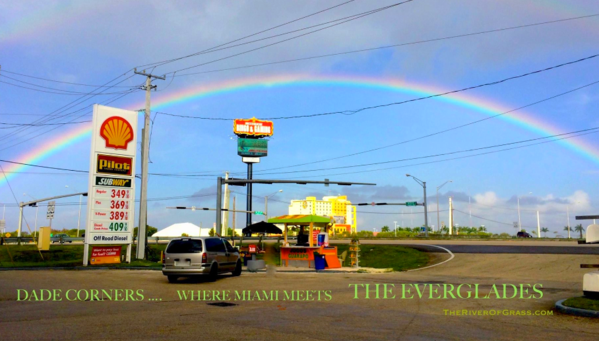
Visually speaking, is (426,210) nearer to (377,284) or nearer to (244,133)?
(377,284)

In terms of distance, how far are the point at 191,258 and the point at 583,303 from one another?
40.3 ft

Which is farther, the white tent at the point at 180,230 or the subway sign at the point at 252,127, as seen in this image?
the subway sign at the point at 252,127

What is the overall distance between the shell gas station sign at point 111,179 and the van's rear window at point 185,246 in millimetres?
11920

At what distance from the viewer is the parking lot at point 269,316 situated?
812 cm

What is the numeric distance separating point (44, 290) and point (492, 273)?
18.5 m

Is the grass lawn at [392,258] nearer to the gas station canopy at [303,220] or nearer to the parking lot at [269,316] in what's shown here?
the gas station canopy at [303,220]

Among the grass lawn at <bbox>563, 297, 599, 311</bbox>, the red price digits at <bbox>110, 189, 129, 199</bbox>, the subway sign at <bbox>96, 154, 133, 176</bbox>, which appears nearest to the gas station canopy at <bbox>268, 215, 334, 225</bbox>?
the red price digits at <bbox>110, 189, 129, 199</bbox>

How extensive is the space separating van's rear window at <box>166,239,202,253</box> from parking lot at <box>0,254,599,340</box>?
1326mm

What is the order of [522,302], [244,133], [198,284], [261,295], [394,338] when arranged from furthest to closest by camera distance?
1. [244,133]
2. [198,284]
3. [261,295]
4. [522,302]
5. [394,338]

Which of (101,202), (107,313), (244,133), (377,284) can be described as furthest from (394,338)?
(244,133)

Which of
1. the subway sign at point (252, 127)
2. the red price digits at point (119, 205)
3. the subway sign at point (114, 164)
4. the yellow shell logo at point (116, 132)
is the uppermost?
the subway sign at point (252, 127)

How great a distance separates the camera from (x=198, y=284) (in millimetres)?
17125

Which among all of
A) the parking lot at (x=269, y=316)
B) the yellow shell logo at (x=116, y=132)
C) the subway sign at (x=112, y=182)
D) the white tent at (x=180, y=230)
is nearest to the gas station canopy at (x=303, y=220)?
the subway sign at (x=112, y=182)

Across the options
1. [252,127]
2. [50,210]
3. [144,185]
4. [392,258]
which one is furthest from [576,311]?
[252,127]
